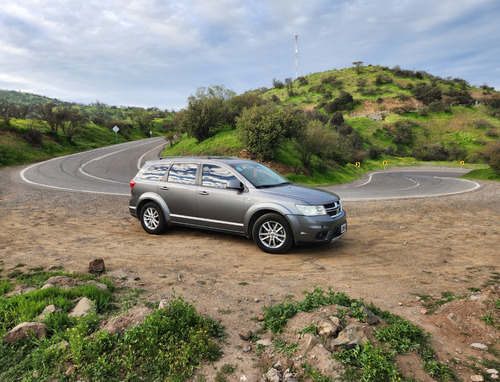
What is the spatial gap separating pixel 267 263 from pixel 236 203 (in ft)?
4.80

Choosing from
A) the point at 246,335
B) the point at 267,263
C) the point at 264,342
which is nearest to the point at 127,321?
the point at 246,335

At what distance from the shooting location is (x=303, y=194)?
6.22 m

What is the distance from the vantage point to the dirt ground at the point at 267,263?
352 centimetres

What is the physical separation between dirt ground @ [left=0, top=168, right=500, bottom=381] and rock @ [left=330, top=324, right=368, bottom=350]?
48 cm

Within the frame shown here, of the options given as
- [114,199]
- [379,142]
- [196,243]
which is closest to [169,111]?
[379,142]

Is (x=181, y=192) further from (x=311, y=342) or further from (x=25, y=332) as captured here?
(x=311, y=342)

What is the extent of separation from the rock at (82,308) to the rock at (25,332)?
0.34 m

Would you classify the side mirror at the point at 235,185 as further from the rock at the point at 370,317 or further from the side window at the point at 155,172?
the rock at the point at 370,317

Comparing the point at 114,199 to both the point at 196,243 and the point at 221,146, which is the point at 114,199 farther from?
the point at 221,146

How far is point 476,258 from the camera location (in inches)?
243

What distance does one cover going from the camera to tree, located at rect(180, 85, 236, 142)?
26.2 meters

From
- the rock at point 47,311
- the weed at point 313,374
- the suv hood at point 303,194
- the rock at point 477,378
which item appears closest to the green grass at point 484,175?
the suv hood at point 303,194

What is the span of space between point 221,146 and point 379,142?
45.4m

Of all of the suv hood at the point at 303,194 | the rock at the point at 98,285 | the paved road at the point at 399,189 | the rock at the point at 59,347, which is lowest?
the paved road at the point at 399,189
